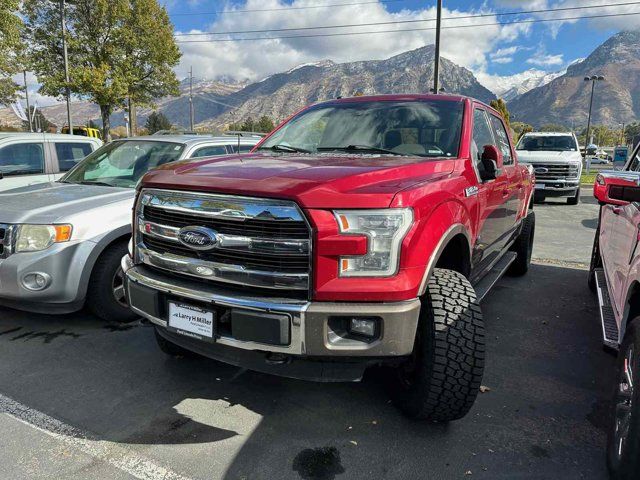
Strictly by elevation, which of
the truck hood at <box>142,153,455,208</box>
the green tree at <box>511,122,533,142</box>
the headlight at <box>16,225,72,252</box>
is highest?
the green tree at <box>511,122,533,142</box>

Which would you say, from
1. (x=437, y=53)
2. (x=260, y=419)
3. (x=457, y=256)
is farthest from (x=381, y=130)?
(x=437, y=53)

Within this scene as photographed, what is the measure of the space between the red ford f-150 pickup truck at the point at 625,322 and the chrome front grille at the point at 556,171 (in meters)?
9.89

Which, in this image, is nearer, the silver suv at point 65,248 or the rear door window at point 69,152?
the silver suv at point 65,248

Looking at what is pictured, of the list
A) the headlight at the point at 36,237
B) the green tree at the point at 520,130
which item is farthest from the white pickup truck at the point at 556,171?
the headlight at the point at 36,237

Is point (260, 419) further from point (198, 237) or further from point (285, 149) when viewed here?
point (285, 149)

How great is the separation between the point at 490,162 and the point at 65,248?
326 centimetres

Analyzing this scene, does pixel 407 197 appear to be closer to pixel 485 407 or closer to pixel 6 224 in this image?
pixel 485 407

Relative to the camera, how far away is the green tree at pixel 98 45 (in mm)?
23094

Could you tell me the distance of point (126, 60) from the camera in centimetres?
2448

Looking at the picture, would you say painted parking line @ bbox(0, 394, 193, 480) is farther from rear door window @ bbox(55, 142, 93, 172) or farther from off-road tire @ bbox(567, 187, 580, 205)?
off-road tire @ bbox(567, 187, 580, 205)

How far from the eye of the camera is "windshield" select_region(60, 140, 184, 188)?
5098 millimetres

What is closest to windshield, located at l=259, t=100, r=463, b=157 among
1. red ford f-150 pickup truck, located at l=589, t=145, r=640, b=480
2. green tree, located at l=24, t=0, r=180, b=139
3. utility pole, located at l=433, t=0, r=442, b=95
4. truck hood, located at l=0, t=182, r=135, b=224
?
red ford f-150 pickup truck, located at l=589, t=145, r=640, b=480

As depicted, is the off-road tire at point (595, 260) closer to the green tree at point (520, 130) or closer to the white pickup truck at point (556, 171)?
the green tree at point (520, 130)

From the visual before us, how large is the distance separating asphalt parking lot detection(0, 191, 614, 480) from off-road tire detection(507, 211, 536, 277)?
1.85 metres
